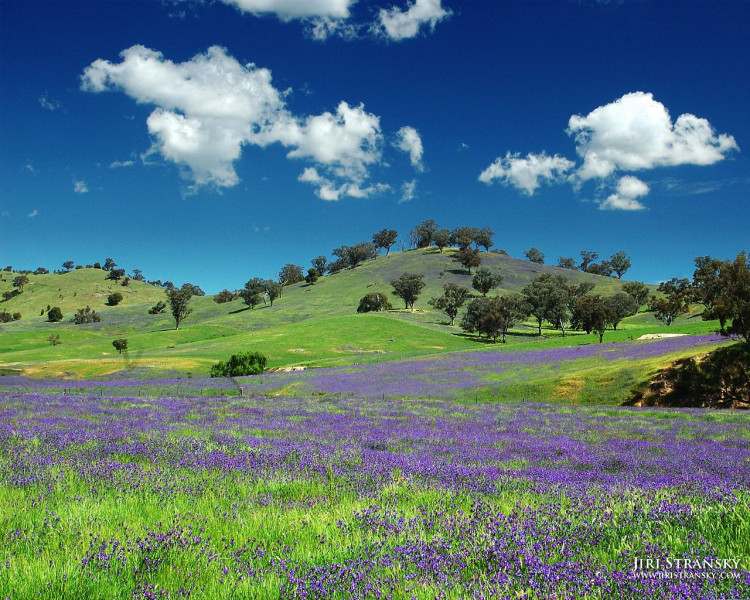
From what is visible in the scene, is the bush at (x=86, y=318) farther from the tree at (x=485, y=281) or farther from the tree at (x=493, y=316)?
the tree at (x=485, y=281)

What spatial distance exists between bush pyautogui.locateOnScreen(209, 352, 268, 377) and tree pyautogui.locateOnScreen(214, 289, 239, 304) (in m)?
129

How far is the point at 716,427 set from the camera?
15.2 metres

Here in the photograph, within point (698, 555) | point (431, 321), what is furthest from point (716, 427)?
point (431, 321)

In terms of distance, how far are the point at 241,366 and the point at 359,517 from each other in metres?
51.0

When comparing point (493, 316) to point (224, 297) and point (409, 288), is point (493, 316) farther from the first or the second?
point (224, 297)

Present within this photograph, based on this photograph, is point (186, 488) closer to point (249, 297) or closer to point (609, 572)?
point (609, 572)

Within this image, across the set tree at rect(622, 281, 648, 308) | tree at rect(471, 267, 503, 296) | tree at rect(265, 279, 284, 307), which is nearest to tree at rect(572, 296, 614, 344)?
tree at rect(471, 267, 503, 296)

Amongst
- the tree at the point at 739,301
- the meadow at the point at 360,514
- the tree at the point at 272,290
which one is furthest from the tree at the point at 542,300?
the meadow at the point at 360,514

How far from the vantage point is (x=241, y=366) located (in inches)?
2092

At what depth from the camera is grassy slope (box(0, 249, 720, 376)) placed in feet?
226

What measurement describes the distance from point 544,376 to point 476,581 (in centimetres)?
3316

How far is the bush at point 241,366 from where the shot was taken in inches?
2074

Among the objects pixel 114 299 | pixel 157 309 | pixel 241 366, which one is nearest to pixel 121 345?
pixel 241 366

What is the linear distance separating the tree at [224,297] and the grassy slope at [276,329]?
12.6ft
